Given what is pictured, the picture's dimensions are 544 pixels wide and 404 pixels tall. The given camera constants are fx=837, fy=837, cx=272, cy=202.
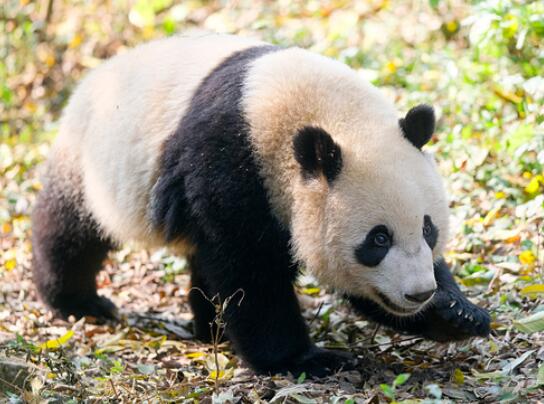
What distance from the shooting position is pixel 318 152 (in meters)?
4.88

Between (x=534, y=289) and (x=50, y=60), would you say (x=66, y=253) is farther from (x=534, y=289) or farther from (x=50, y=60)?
(x=50, y=60)

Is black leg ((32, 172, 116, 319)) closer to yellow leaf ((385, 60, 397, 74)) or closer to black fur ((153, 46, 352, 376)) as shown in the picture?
black fur ((153, 46, 352, 376))

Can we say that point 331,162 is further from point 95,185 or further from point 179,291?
point 179,291

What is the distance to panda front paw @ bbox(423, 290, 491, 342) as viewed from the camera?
17.2ft

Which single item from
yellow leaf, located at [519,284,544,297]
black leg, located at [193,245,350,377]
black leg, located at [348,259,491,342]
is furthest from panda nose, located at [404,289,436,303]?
yellow leaf, located at [519,284,544,297]

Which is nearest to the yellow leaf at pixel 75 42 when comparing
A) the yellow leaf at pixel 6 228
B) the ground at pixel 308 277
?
the ground at pixel 308 277

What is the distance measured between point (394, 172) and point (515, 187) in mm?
2984

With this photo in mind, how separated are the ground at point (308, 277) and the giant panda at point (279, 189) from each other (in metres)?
0.42

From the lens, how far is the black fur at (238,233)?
17.1 feet

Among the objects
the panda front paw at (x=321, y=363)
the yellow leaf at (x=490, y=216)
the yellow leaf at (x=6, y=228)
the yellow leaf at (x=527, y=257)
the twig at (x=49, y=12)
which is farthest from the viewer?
the twig at (x=49, y=12)

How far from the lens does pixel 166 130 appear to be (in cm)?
591

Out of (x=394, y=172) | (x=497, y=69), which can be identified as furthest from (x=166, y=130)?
(x=497, y=69)

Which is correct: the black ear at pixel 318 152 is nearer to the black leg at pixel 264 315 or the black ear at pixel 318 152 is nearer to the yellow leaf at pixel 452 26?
the black leg at pixel 264 315

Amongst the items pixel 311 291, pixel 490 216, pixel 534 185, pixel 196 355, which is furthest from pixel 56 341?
pixel 534 185
